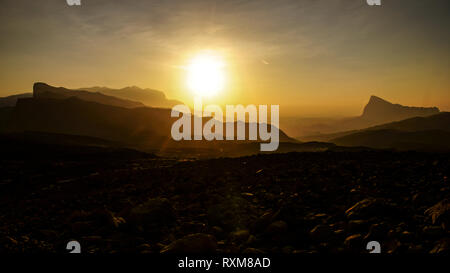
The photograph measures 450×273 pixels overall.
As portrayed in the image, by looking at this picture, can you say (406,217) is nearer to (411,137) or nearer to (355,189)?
(355,189)

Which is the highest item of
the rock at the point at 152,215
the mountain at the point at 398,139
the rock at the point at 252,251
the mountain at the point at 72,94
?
the mountain at the point at 72,94

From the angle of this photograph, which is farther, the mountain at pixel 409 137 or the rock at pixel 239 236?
the mountain at pixel 409 137

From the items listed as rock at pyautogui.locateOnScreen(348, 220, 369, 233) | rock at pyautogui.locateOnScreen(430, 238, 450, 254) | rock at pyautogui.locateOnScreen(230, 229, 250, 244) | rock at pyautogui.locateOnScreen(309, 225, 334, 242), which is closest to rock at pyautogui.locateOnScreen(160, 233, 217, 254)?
rock at pyautogui.locateOnScreen(230, 229, 250, 244)

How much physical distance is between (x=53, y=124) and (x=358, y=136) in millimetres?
133900

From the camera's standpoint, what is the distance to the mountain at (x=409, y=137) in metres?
80.9

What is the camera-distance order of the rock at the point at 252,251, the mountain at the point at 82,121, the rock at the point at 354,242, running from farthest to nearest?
the mountain at the point at 82,121
the rock at the point at 252,251
the rock at the point at 354,242

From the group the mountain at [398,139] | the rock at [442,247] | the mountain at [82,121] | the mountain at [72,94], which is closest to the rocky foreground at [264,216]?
the rock at [442,247]

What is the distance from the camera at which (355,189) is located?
5.63 metres

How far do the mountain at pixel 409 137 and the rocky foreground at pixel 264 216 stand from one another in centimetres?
6836

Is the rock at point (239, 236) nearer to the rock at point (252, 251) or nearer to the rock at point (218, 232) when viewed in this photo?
the rock at point (218, 232)

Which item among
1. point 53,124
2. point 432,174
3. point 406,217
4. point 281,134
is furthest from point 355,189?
point 281,134

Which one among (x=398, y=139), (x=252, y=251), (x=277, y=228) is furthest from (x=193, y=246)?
(x=398, y=139)
